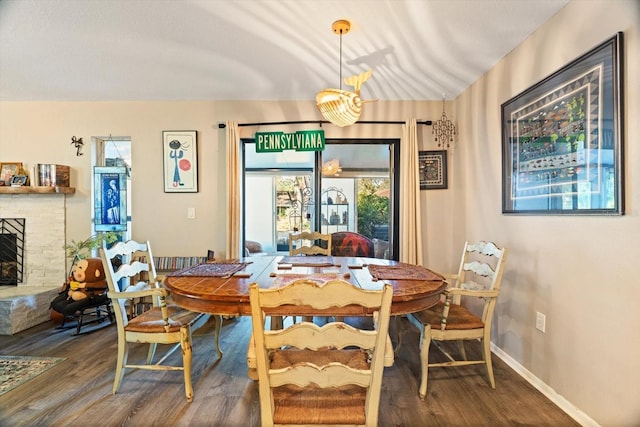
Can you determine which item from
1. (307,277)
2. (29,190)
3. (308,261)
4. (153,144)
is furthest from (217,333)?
(29,190)

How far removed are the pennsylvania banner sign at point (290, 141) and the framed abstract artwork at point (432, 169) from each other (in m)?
1.18

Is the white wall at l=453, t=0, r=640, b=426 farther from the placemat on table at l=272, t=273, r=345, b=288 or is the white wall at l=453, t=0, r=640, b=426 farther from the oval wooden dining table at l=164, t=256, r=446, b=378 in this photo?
the placemat on table at l=272, t=273, r=345, b=288

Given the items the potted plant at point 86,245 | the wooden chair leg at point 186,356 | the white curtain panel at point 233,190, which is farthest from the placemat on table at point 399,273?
the potted plant at point 86,245

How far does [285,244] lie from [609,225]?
314 centimetres

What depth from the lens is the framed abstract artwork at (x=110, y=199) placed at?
3658mm

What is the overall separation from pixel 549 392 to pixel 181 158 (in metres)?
3.91

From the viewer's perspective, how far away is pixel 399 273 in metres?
2.02

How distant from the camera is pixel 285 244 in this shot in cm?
401

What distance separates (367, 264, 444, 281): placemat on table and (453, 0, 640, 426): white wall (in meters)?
0.75

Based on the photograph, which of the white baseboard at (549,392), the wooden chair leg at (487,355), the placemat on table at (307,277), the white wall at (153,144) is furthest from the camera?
the white wall at (153,144)

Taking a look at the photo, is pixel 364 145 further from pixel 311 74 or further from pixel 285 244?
pixel 285 244

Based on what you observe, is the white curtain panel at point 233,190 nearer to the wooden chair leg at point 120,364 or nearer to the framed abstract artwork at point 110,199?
the framed abstract artwork at point 110,199

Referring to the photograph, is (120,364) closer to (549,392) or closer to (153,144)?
(153,144)

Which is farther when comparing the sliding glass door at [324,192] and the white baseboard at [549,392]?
the sliding glass door at [324,192]
